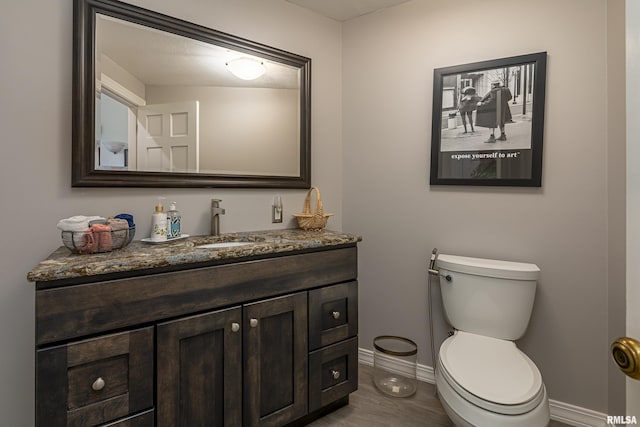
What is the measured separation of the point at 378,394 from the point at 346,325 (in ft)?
1.86

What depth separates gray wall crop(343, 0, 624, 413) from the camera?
1.85 meters

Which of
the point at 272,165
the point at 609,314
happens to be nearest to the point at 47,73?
the point at 272,165

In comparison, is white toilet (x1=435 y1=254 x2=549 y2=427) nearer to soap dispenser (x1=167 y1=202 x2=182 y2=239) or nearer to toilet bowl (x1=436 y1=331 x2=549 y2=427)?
toilet bowl (x1=436 y1=331 x2=549 y2=427)

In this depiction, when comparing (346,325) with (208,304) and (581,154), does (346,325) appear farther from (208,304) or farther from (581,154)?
(581,154)

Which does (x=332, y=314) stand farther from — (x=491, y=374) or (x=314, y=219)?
(x=491, y=374)

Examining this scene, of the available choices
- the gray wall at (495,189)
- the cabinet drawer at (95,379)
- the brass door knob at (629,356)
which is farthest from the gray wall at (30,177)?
the brass door knob at (629,356)

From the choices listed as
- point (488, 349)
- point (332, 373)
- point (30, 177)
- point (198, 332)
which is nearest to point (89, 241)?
point (30, 177)

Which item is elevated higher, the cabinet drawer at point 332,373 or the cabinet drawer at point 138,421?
the cabinet drawer at point 138,421

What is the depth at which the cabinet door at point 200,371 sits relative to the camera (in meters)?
1.39

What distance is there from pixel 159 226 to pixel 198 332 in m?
0.57

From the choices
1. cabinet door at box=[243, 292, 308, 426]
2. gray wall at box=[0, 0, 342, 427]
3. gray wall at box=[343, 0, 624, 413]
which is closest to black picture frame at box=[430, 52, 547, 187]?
gray wall at box=[343, 0, 624, 413]

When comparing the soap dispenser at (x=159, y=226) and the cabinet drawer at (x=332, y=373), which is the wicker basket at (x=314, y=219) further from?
the soap dispenser at (x=159, y=226)

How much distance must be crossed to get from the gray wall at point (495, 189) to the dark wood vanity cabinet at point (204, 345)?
0.59 meters

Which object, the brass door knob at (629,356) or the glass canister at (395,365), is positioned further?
the glass canister at (395,365)
